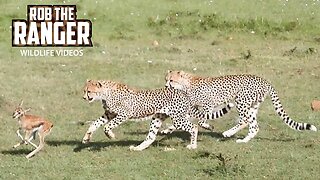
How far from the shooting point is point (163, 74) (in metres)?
18.2

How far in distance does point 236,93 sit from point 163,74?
18.4 feet

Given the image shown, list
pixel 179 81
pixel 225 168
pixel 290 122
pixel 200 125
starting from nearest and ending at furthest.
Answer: pixel 225 168
pixel 200 125
pixel 290 122
pixel 179 81

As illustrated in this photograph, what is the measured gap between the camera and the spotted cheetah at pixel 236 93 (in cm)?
1266

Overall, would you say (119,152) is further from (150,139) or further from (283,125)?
(283,125)

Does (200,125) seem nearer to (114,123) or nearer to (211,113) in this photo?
(211,113)

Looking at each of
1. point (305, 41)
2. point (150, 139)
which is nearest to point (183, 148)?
point (150, 139)

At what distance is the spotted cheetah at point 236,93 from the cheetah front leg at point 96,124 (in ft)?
4.60

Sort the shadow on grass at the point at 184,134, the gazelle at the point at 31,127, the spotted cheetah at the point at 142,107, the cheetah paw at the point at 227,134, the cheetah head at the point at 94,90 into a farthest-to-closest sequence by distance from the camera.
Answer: the shadow on grass at the point at 184,134, the cheetah paw at the point at 227,134, the cheetah head at the point at 94,90, the spotted cheetah at the point at 142,107, the gazelle at the point at 31,127

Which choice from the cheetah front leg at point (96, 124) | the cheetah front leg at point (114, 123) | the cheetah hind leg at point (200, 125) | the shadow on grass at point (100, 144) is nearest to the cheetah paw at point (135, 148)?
the shadow on grass at point (100, 144)

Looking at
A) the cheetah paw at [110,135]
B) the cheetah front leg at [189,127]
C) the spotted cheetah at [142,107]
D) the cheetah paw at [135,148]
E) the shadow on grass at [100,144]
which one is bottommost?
the shadow on grass at [100,144]

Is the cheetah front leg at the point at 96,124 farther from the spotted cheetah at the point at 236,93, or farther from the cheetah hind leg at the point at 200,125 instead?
the spotted cheetah at the point at 236,93

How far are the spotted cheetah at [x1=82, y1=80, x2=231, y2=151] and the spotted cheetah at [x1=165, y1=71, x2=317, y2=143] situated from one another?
929mm

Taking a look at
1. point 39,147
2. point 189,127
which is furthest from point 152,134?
point 39,147

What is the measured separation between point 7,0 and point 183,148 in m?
14.4
